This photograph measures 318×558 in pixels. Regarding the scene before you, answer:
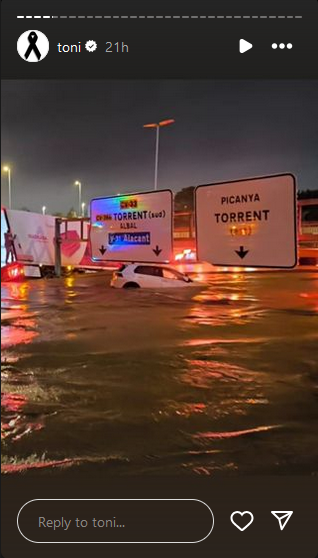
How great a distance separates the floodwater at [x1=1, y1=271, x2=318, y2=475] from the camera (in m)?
2.46

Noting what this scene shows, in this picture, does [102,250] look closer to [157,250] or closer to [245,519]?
[157,250]

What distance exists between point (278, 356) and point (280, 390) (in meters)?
0.88

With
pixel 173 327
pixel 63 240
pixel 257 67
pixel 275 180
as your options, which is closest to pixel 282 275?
pixel 275 180

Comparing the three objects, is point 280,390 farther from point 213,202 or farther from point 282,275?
point 213,202

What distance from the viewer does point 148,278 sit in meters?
3.52

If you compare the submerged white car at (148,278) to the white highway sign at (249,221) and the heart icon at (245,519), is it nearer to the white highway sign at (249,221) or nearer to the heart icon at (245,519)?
the white highway sign at (249,221)

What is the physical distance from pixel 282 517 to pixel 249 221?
50.7 inches

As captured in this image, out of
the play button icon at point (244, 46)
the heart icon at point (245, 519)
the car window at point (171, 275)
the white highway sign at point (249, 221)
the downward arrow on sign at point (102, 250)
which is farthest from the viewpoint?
the car window at point (171, 275)

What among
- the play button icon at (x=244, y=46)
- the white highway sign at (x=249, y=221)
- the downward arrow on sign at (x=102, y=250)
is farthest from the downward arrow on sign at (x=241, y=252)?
the play button icon at (x=244, y=46)

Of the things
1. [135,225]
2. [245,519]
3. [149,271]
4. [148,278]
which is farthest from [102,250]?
[245,519]

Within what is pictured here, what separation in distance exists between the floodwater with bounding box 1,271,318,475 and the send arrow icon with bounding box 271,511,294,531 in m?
0.85

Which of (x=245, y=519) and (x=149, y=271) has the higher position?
(x=149, y=271)

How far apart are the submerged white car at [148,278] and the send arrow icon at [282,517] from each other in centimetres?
187

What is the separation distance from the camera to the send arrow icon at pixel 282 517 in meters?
1.35
